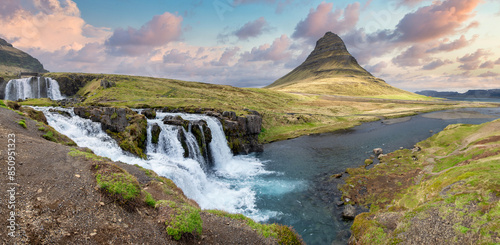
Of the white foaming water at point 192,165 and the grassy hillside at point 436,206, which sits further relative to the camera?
the white foaming water at point 192,165

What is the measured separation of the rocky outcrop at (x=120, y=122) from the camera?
35.5 meters

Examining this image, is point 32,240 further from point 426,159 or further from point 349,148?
point 349,148

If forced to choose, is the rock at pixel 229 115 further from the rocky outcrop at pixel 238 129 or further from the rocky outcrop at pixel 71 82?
the rocky outcrop at pixel 71 82

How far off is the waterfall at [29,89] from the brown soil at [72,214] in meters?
88.5

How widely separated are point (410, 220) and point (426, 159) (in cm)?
2925

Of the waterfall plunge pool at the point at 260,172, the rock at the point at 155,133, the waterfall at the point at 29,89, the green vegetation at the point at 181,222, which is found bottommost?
the waterfall plunge pool at the point at 260,172

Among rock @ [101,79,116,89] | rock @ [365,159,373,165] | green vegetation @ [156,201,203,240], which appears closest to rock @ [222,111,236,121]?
rock @ [365,159,373,165]

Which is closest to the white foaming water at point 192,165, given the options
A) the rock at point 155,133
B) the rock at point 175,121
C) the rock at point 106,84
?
the rock at point 155,133

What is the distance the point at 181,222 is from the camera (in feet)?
38.6

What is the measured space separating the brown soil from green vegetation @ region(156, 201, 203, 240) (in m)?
0.33

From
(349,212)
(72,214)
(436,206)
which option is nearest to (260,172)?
(349,212)

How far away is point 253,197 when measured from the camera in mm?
31703

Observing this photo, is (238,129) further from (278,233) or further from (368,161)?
(278,233)

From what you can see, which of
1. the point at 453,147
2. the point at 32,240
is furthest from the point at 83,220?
the point at 453,147
